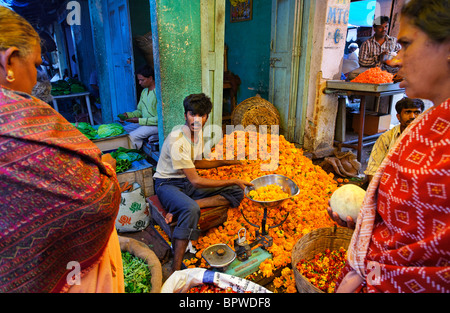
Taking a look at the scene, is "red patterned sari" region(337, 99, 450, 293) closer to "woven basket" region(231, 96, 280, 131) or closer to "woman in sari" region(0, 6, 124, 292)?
"woman in sari" region(0, 6, 124, 292)

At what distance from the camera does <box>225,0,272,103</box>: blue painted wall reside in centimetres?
748

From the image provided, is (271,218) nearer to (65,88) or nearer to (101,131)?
(101,131)

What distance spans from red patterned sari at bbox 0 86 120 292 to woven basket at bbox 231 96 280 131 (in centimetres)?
421

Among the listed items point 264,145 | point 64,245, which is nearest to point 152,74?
point 264,145

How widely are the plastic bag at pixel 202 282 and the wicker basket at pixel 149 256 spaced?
0.08m

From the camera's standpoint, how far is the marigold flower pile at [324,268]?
2.55 m

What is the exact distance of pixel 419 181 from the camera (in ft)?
3.44

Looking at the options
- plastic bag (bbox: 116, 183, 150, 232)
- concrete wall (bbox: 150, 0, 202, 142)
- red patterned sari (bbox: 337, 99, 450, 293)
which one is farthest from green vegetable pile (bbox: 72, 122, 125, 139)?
red patterned sari (bbox: 337, 99, 450, 293)

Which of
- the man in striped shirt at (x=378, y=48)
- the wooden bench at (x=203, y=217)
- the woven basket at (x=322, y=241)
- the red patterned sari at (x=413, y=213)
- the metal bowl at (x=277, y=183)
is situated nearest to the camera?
the red patterned sari at (x=413, y=213)

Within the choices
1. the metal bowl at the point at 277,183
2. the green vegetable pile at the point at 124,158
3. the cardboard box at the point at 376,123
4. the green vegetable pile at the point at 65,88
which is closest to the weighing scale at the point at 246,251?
the metal bowl at the point at 277,183

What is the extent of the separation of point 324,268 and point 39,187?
2.51 meters

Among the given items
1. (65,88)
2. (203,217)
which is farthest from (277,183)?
(65,88)

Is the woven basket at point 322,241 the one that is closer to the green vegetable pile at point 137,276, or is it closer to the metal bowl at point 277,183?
the metal bowl at point 277,183

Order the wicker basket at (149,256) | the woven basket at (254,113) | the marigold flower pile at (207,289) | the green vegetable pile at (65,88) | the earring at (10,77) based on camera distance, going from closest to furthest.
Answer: the earring at (10,77), the wicker basket at (149,256), the marigold flower pile at (207,289), the woven basket at (254,113), the green vegetable pile at (65,88)
